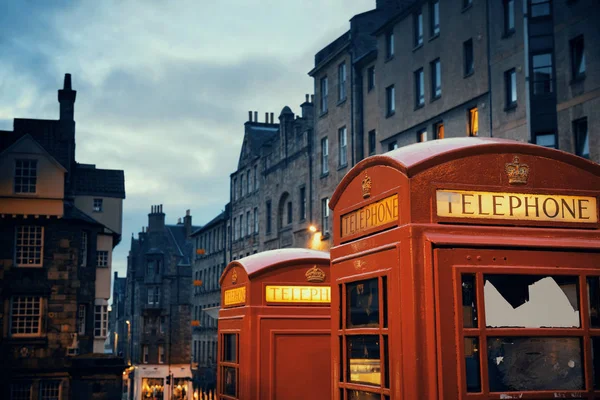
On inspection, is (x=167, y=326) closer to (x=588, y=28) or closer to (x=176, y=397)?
(x=176, y=397)

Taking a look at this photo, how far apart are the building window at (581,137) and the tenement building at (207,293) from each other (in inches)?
1681

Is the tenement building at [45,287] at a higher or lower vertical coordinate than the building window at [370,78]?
lower

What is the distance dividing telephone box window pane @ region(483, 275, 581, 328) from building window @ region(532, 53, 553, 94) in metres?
23.6

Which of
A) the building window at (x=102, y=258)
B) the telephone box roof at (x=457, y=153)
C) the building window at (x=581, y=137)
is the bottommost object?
the telephone box roof at (x=457, y=153)

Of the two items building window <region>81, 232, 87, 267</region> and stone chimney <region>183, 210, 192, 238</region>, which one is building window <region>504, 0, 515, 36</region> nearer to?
building window <region>81, 232, 87, 267</region>

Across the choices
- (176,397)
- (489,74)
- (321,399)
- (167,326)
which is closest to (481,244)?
(321,399)

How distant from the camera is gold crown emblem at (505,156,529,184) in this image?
5289 mm

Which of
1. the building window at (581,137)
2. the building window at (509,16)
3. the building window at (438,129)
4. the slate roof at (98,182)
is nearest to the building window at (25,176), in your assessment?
the slate roof at (98,182)

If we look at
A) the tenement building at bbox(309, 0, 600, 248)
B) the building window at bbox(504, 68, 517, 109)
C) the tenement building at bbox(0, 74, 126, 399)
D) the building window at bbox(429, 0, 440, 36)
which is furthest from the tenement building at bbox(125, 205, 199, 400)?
the building window at bbox(504, 68, 517, 109)

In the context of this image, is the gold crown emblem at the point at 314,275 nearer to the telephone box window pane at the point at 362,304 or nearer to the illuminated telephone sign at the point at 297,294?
the illuminated telephone sign at the point at 297,294

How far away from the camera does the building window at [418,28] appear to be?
117 ft

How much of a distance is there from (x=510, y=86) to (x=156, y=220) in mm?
64719

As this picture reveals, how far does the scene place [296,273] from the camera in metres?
10.7

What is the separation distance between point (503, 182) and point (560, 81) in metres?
23.1
